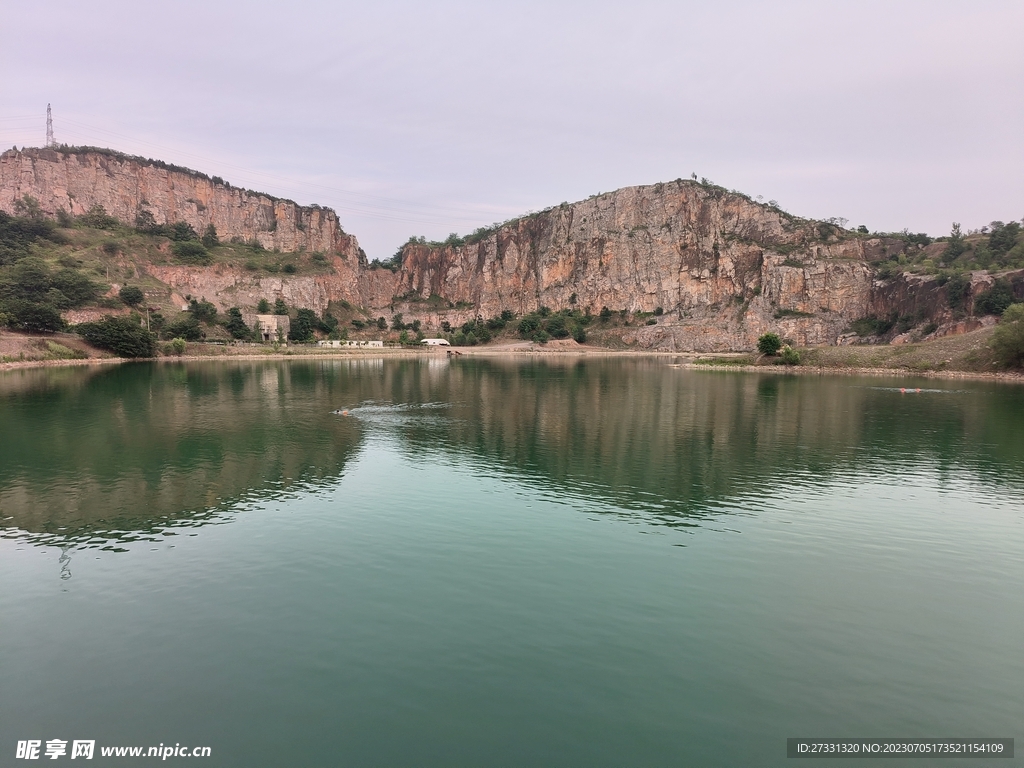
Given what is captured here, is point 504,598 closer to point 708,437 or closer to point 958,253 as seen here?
point 708,437

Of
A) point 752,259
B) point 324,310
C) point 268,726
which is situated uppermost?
point 752,259

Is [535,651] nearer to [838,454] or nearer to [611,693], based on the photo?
[611,693]

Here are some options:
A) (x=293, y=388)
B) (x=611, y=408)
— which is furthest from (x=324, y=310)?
(x=611, y=408)

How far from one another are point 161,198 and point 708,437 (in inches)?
5931

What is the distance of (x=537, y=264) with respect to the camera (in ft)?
537

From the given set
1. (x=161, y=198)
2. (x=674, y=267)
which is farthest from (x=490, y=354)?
(x=161, y=198)

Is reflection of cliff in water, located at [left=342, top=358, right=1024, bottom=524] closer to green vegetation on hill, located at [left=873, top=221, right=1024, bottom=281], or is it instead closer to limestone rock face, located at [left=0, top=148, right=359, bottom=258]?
green vegetation on hill, located at [left=873, top=221, right=1024, bottom=281]

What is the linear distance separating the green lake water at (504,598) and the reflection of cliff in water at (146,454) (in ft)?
0.56

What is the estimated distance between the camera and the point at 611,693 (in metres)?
7.90

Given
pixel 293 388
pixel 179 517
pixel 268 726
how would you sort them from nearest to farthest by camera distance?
pixel 268 726
pixel 179 517
pixel 293 388

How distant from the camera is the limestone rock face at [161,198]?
4771 inches

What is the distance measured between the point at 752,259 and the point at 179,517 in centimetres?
13918

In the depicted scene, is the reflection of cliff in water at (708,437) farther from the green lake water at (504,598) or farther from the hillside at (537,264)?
the hillside at (537,264)

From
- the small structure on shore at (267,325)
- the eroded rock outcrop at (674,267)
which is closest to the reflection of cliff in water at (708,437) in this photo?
the small structure on shore at (267,325)
